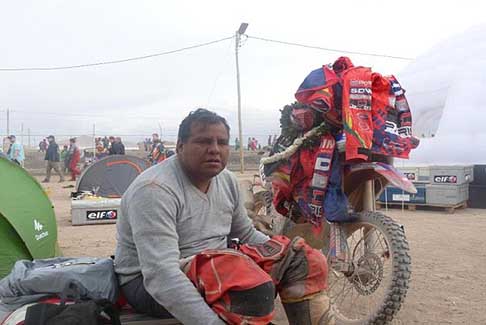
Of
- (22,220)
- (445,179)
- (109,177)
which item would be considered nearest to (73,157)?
(109,177)

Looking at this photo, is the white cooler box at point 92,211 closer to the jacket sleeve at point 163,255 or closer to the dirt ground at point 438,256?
the dirt ground at point 438,256

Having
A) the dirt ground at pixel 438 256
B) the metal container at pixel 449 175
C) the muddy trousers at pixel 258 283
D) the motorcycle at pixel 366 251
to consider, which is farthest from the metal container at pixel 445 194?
the muddy trousers at pixel 258 283

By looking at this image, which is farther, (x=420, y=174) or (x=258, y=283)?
(x=420, y=174)

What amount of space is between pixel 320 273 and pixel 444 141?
1090cm

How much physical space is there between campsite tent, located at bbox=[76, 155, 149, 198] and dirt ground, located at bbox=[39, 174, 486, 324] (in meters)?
0.79

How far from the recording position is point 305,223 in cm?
369

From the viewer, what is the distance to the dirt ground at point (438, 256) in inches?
130

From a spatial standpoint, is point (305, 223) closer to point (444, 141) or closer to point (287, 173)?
point (287, 173)

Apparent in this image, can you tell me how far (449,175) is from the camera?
8.12m

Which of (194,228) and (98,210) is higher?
(194,228)

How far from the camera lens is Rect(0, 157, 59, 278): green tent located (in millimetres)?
3863

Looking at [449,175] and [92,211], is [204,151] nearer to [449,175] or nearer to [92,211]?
[92,211]

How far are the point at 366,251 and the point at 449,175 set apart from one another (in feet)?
18.6

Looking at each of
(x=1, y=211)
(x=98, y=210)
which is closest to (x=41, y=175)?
(x=98, y=210)
